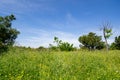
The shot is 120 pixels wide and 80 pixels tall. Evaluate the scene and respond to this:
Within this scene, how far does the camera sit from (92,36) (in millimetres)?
56031

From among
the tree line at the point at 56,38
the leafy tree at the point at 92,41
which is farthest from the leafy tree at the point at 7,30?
the leafy tree at the point at 92,41

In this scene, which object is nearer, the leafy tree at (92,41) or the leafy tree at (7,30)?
the leafy tree at (7,30)

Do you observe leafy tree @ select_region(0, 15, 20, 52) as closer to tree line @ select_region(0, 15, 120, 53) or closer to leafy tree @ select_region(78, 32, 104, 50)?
tree line @ select_region(0, 15, 120, 53)

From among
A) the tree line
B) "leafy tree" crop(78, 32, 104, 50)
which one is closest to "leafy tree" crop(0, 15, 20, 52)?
the tree line

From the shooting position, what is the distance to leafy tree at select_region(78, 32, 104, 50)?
2143 inches

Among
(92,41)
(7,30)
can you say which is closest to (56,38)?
(7,30)

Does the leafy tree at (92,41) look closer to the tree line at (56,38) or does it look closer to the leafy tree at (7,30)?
the tree line at (56,38)

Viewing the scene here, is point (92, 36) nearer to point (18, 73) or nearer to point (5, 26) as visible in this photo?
point (5, 26)

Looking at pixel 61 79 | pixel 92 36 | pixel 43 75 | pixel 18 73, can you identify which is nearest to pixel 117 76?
pixel 61 79

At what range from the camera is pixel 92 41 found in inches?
2181

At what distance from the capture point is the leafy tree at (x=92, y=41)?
5444 cm

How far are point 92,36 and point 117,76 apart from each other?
166 feet

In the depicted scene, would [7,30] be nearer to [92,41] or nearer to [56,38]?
[56,38]

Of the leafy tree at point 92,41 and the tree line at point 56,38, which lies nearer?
the tree line at point 56,38
